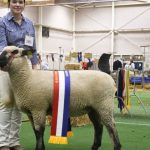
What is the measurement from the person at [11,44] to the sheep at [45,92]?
0.55 ft

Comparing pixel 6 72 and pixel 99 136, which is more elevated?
pixel 6 72

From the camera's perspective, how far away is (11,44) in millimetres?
4555

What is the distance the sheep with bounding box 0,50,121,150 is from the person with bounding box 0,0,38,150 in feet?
0.55

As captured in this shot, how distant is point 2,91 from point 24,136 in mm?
1879

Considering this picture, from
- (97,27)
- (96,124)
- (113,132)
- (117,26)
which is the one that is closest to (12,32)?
(96,124)

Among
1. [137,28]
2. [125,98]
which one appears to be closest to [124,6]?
[137,28]

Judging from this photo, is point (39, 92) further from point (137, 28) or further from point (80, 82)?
point (137, 28)

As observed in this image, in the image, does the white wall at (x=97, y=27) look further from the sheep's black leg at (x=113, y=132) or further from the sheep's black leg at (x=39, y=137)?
the sheep's black leg at (x=39, y=137)

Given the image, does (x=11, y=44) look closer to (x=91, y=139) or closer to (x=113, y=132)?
(x=113, y=132)

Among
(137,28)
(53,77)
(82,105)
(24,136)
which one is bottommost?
(24,136)

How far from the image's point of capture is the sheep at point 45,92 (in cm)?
427

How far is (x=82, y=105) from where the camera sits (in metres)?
4.46

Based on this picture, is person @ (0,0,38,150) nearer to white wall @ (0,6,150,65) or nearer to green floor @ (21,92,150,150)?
green floor @ (21,92,150,150)

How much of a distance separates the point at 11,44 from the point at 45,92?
0.73 meters
